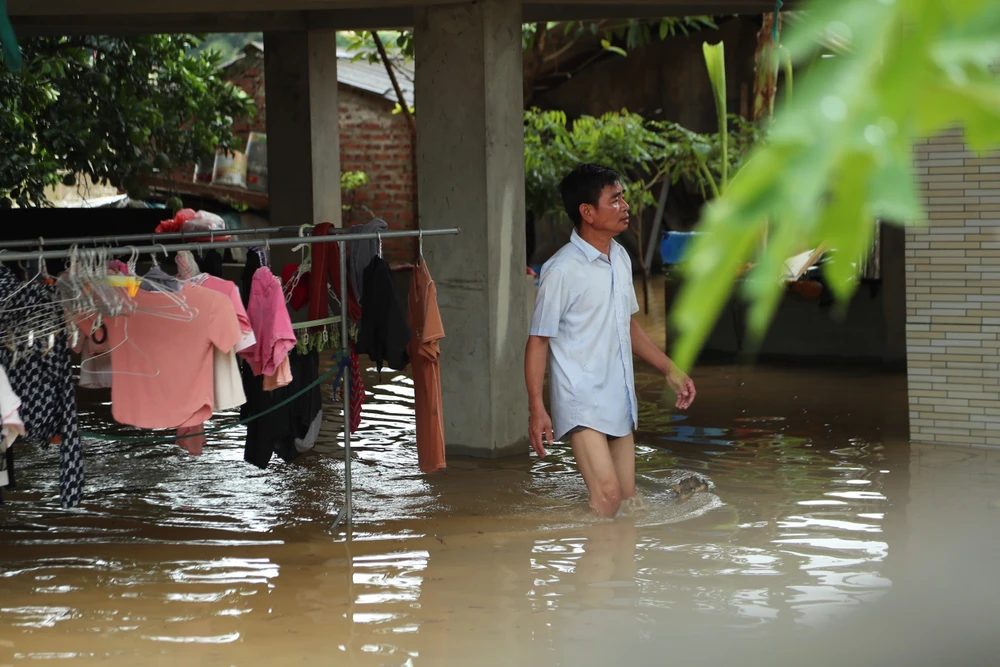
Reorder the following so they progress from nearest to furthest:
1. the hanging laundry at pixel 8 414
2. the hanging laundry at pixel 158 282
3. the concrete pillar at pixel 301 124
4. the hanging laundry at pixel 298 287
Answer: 1. the hanging laundry at pixel 8 414
2. the hanging laundry at pixel 158 282
3. the hanging laundry at pixel 298 287
4. the concrete pillar at pixel 301 124

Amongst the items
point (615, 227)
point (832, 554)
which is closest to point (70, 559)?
point (615, 227)

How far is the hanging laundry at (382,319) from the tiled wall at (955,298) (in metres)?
3.43

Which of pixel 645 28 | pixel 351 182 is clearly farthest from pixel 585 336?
pixel 351 182

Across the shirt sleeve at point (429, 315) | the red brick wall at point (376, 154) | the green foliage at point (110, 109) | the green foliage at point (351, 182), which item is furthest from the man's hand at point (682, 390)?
the red brick wall at point (376, 154)

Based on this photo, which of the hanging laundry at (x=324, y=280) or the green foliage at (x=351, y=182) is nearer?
the hanging laundry at (x=324, y=280)

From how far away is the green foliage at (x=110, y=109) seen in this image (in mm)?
12344

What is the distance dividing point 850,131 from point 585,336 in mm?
4499

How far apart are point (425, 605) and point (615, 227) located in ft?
6.33

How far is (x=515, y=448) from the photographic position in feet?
25.0

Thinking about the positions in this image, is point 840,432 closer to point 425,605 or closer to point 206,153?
point 425,605

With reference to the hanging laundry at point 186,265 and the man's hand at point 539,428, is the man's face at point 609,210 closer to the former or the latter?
the man's hand at point 539,428

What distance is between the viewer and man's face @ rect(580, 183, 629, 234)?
527cm

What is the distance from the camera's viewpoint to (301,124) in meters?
11.6

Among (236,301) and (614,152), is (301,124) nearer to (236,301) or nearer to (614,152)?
(614,152)
